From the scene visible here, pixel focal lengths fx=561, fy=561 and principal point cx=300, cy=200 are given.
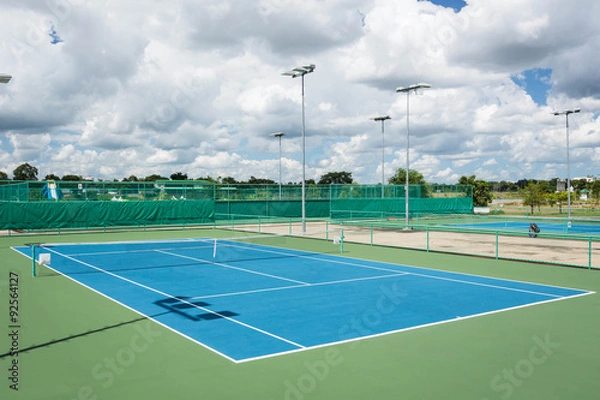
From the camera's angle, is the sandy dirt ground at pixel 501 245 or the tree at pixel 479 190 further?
the tree at pixel 479 190

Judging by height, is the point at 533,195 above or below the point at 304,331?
above

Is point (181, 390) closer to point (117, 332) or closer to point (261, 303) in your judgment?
point (117, 332)

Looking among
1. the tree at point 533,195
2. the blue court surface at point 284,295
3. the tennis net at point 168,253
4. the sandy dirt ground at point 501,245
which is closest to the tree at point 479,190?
the tree at point 533,195

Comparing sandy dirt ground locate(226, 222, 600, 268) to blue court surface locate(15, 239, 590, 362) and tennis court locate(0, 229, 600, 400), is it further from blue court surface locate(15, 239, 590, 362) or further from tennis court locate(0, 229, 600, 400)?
blue court surface locate(15, 239, 590, 362)

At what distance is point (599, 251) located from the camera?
25.9 meters

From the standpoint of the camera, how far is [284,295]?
1484 cm

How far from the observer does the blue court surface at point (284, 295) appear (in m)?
11.0

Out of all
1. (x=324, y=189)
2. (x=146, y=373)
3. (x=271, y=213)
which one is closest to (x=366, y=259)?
(x=146, y=373)

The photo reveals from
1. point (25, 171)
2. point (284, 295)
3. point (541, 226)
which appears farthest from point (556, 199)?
point (25, 171)

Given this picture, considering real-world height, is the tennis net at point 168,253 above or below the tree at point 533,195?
below

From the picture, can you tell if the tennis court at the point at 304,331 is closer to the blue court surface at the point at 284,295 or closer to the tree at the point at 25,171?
the blue court surface at the point at 284,295

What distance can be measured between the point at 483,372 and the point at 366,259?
14.2 meters

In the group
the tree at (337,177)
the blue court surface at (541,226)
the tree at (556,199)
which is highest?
the tree at (337,177)

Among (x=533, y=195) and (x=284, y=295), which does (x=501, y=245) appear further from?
(x=533, y=195)
